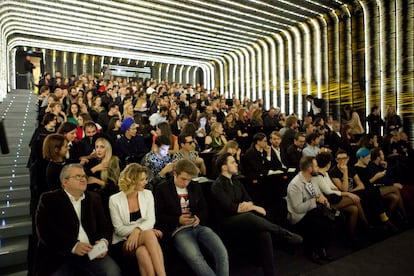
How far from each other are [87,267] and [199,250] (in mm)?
955

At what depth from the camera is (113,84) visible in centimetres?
1112

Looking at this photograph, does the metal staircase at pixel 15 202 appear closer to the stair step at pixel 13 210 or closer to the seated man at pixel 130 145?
the stair step at pixel 13 210

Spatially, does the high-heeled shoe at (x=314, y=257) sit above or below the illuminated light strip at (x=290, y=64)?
below

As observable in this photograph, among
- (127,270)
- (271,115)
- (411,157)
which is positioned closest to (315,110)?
(271,115)

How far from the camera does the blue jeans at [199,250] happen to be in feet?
9.69

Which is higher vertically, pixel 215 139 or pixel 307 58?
pixel 307 58

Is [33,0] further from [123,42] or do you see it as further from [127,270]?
[127,270]

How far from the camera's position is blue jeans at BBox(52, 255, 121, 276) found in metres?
2.66

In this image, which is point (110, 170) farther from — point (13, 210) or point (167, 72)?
point (167, 72)

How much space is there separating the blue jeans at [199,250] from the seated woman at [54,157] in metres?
1.39

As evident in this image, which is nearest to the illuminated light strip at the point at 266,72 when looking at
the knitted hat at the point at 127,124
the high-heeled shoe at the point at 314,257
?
the knitted hat at the point at 127,124

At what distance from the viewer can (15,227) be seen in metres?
3.49

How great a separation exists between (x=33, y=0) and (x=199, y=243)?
10.2m

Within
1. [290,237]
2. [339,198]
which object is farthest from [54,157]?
[339,198]
